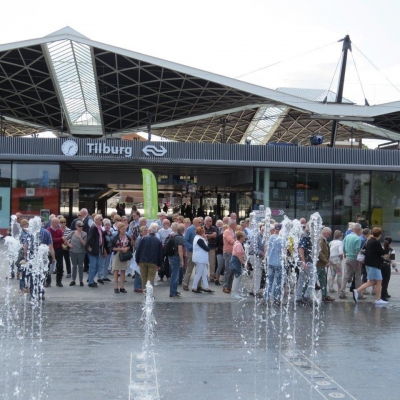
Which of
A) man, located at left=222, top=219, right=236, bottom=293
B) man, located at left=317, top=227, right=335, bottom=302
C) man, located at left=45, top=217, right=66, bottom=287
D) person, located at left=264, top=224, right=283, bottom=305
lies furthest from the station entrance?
person, located at left=264, top=224, right=283, bottom=305

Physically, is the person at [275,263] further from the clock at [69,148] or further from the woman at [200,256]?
the clock at [69,148]

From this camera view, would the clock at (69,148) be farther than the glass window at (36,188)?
No

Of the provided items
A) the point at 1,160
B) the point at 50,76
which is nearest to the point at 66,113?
the point at 50,76

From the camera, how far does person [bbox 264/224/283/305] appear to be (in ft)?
40.6

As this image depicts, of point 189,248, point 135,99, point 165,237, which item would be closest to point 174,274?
point 189,248

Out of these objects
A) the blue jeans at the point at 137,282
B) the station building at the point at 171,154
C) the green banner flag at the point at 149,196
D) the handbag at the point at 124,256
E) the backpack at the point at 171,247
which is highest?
the station building at the point at 171,154

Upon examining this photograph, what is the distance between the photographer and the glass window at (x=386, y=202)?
1217 inches

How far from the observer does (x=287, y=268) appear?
12719mm

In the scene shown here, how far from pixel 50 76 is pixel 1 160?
942 cm

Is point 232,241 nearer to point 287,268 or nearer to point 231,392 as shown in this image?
point 287,268

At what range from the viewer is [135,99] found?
4162cm

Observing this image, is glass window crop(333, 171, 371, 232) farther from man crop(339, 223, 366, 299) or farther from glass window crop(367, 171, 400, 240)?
man crop(339, 223, 366, 299)

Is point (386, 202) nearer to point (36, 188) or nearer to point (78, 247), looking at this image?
point (36, 188)

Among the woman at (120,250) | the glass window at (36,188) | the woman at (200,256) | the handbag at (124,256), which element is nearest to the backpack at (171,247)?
the woman at (200,256)
